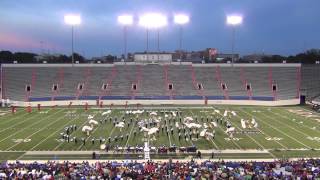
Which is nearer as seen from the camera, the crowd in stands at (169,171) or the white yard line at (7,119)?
the crowd in stands at (169,171)

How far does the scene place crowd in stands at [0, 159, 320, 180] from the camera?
1622 centimetres

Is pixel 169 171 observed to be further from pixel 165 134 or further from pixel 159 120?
pixel 159 120

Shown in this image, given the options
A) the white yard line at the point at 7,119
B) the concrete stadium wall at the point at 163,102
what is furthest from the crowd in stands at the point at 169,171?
the concrete stadium wall at the point at 163,102

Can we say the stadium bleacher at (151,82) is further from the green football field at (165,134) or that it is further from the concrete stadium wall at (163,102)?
the green football field at (165,134)

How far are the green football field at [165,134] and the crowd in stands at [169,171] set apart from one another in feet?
20.2

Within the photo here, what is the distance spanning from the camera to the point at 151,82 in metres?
57.9

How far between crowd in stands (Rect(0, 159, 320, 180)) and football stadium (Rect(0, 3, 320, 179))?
45 mm

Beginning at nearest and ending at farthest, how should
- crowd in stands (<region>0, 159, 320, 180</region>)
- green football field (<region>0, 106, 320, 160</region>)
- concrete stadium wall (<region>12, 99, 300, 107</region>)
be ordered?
crowd in stands (<region>0, 159, 320, 180</region>)
green football field (<region>0, 106, 320, 160</region>)
concrete stadium wall (<region>12, 99, 300, 107</region>)

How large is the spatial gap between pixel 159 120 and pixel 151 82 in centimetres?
2151

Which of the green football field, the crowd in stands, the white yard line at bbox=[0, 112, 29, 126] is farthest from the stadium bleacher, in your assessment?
the crowd in stands

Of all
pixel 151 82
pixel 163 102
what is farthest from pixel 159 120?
pixel 151 82

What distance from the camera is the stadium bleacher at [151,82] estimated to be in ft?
179

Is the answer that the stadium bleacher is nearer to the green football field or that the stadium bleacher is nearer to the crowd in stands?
the green football field

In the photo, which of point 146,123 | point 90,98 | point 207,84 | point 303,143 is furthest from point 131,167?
point 207,84
